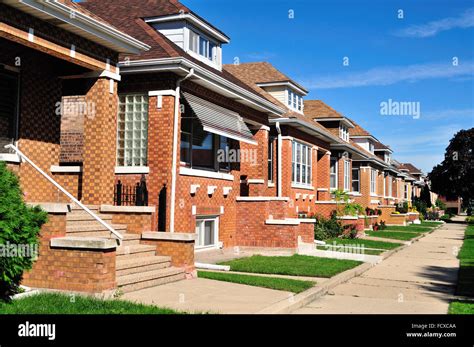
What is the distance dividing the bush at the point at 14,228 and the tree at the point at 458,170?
202ft

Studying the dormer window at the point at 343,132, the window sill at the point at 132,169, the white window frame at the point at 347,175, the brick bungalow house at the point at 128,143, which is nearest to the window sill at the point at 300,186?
the brick bungalow house at the point at 128,143

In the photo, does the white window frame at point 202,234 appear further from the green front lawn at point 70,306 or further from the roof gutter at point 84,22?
the green front lawn at point 70,306

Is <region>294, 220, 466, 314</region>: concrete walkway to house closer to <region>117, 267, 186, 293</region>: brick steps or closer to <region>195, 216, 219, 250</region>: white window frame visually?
<region>117, 267, 186, 293</region>: brick steps

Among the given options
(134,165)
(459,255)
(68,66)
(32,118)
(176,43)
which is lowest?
(459,255)

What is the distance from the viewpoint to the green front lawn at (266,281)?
10.0m

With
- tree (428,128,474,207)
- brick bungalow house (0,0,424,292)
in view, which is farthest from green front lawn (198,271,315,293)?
tree (428,128,474,207)

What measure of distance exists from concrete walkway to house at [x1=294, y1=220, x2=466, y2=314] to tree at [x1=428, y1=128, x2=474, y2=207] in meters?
51.0

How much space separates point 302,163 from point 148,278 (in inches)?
621

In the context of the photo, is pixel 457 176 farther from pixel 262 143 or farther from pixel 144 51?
pixel 144 51

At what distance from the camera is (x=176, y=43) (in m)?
15.8

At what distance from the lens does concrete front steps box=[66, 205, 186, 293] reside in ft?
30.3

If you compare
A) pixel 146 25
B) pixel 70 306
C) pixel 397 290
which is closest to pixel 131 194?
pixel 146 25

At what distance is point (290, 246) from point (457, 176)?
5483 centimetres

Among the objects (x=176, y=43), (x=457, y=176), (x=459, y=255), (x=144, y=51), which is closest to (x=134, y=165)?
(x=144, y=51)
